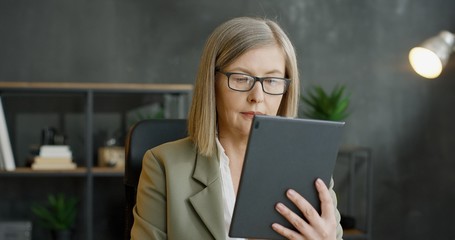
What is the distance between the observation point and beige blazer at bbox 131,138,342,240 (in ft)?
5.59

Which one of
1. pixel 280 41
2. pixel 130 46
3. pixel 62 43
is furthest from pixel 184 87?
pixel 280 41

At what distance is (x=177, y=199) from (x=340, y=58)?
3031 mm

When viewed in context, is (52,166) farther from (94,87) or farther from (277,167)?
(277,167)

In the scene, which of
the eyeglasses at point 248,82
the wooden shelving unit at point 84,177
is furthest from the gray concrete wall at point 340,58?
the eyeglasses at point 248,82

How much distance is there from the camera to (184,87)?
13.4 ft

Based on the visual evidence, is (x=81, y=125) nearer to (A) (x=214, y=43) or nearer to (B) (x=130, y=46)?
(B) (x=130, y=46)

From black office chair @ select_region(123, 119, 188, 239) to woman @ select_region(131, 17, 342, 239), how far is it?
0.85 ft

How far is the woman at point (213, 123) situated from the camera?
170cm

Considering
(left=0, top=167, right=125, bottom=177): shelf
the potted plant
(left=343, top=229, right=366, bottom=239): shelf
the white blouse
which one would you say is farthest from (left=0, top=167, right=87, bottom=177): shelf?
the white blouse

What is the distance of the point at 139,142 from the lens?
2053mm

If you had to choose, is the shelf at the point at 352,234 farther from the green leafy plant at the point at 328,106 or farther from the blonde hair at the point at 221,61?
the blonde hair at the point at 221,61

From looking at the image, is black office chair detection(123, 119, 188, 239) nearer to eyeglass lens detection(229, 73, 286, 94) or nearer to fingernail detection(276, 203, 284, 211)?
eyeglass lens detection(229, 73, 286, 94)

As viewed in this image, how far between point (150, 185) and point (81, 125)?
275 cm

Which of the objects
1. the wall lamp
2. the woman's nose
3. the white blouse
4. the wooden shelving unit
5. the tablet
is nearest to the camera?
the tablet
